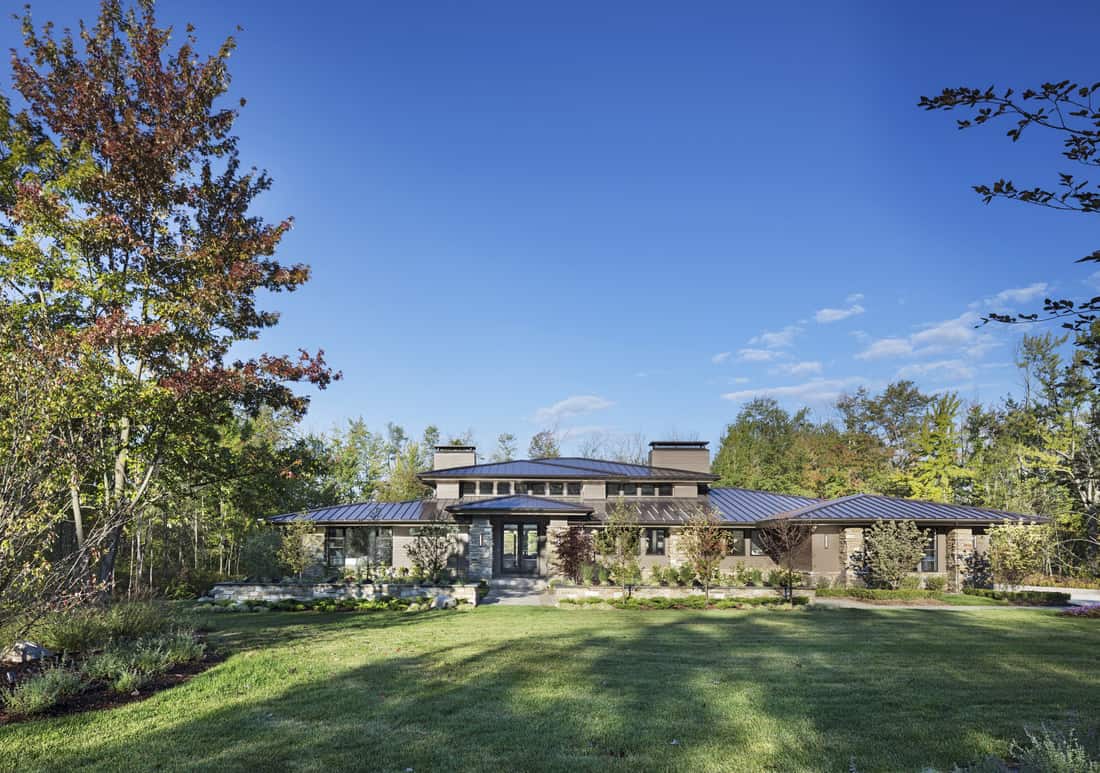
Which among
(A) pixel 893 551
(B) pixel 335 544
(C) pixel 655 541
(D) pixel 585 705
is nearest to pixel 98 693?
(D) pixel 585 705

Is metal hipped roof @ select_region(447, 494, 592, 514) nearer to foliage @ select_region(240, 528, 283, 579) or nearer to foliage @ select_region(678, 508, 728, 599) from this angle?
foliage @ select_region(678, 508, 728, 599)

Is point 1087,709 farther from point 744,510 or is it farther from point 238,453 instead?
point 744,510

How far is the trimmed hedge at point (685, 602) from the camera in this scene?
757 inches

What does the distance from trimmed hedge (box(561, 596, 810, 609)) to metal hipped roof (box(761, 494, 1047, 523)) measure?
4390 millimetres

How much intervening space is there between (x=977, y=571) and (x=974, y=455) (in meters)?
17.2

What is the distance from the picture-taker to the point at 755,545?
26.5 m

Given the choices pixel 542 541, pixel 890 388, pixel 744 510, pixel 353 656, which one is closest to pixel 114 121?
pixel 353 656

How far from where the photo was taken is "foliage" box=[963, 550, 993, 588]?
24.0 meters

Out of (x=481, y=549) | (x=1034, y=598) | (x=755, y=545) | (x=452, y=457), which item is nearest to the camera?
(x=1034, y=598)

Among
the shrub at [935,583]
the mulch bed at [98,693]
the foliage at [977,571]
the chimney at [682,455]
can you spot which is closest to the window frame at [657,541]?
the chimney at [682,455]

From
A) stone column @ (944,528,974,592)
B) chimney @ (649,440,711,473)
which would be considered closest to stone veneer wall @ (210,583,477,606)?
chimney @ (649,440,711,473)

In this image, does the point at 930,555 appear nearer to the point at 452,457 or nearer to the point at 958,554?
the point at 958,554

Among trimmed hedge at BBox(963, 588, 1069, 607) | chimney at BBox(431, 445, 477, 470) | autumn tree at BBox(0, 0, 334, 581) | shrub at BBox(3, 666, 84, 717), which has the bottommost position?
trimmed hedge at BBox(963, 588, 1069, 607)

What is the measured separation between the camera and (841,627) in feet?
48.0
